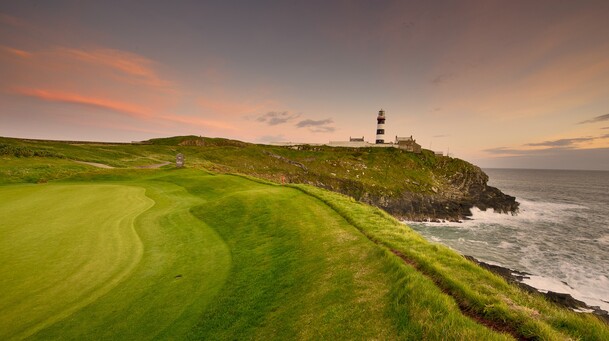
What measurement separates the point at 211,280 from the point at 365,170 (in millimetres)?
81478

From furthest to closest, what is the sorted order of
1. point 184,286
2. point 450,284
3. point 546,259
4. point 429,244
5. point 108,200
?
point 546,259
point 108,200
point 429,244
point 184,286
point 450,284

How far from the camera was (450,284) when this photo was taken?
22.7 feet

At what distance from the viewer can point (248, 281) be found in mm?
9844

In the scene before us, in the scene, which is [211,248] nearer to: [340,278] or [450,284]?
[340,278]

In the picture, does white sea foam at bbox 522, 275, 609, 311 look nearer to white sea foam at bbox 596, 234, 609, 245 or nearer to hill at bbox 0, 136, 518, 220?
white sea foam at bbox 596, 234, 609, 245

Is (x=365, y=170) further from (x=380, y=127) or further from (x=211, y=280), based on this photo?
(x=211, y=280)

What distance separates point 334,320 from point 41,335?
7.99 metres

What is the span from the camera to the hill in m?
62.3

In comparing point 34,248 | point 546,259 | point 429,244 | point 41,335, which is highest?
point 429,244

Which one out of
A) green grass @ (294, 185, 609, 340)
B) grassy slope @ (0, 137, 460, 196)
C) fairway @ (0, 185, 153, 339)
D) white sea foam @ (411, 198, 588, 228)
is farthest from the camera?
grassy slope @ (0, 137, 460, 196)

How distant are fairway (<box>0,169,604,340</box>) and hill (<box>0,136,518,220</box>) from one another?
38.2 m

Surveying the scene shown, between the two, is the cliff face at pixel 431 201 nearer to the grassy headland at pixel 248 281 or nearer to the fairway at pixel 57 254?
the grassy headland at pixel 248 281

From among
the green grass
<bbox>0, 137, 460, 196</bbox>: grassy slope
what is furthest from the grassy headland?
<bbox>0, 137, 460, 196</bbox>: grassy slope

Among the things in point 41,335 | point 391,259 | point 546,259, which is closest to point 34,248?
point 41,335
